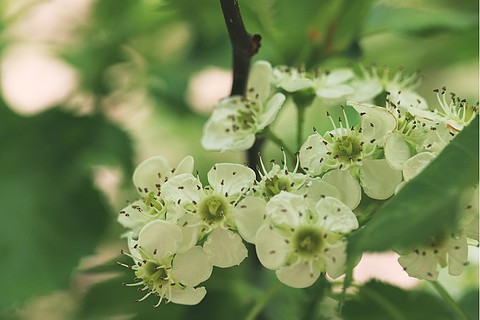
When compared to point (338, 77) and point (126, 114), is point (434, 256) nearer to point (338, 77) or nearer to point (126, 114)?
point (338, 77)

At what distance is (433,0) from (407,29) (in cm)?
36

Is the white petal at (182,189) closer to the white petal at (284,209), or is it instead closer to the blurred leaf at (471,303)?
the white petal at (284,209)

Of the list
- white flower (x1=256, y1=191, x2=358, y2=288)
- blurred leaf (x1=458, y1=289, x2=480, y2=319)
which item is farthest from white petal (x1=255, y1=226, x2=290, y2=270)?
blurred leaf (x1=458, y1=289, x2=480, y2=319)

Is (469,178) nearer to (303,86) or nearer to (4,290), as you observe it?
(303,86)

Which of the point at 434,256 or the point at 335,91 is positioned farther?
the point at 335,91

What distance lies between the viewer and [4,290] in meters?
0.77

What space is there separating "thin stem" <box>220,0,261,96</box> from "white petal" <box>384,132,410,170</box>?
13cm

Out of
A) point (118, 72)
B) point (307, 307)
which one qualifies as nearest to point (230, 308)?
point (307, 307)

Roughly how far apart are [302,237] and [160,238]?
0.09 metres

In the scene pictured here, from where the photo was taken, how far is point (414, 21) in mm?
849

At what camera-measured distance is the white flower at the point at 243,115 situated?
24.4 inches

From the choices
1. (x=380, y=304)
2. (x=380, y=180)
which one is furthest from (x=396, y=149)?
(x=380, y=304)

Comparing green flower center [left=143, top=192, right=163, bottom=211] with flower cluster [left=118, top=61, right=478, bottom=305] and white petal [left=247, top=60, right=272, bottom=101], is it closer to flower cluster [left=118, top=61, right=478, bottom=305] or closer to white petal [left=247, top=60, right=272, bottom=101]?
flower cluster [left=118, top=61, right=478, bottom=305]

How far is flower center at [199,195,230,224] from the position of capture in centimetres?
54
